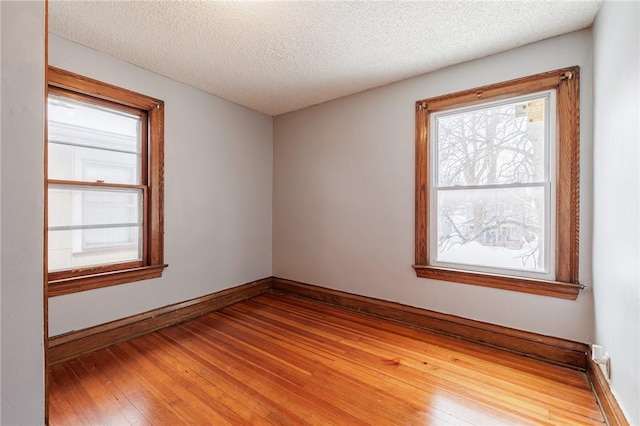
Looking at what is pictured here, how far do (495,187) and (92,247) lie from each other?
3.45 metres

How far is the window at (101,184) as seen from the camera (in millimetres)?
2215

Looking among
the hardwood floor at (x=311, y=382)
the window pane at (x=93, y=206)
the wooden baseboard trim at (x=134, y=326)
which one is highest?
the window pane at (x=93, y=206)

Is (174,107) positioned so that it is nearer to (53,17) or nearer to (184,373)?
(53,17)

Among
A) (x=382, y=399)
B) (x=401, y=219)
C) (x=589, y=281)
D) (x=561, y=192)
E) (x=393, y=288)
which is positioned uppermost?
(x=561, y=192)

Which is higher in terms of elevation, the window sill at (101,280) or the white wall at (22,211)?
the white wall at (22,211)

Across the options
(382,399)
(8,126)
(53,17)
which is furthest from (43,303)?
(53,17)

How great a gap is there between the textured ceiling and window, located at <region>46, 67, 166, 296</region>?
429 mm

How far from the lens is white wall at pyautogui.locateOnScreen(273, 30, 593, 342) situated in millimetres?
2102

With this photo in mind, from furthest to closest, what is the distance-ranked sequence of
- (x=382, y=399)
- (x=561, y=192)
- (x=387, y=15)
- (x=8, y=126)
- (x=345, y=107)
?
(x=345, y=107) < (x=561, y=192) < (x=387, y=15) < (x=382, y=399) < (x=8, y=126)

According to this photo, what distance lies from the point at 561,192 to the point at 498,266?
727 millimetres

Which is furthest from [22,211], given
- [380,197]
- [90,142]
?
[380,197]

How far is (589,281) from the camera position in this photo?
201 cm

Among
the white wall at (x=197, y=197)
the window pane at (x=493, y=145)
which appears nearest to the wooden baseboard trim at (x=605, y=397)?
the window pane at (x=493, y=145)

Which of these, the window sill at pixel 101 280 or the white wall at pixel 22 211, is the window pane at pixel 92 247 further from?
the white wall at pixel 22 211
